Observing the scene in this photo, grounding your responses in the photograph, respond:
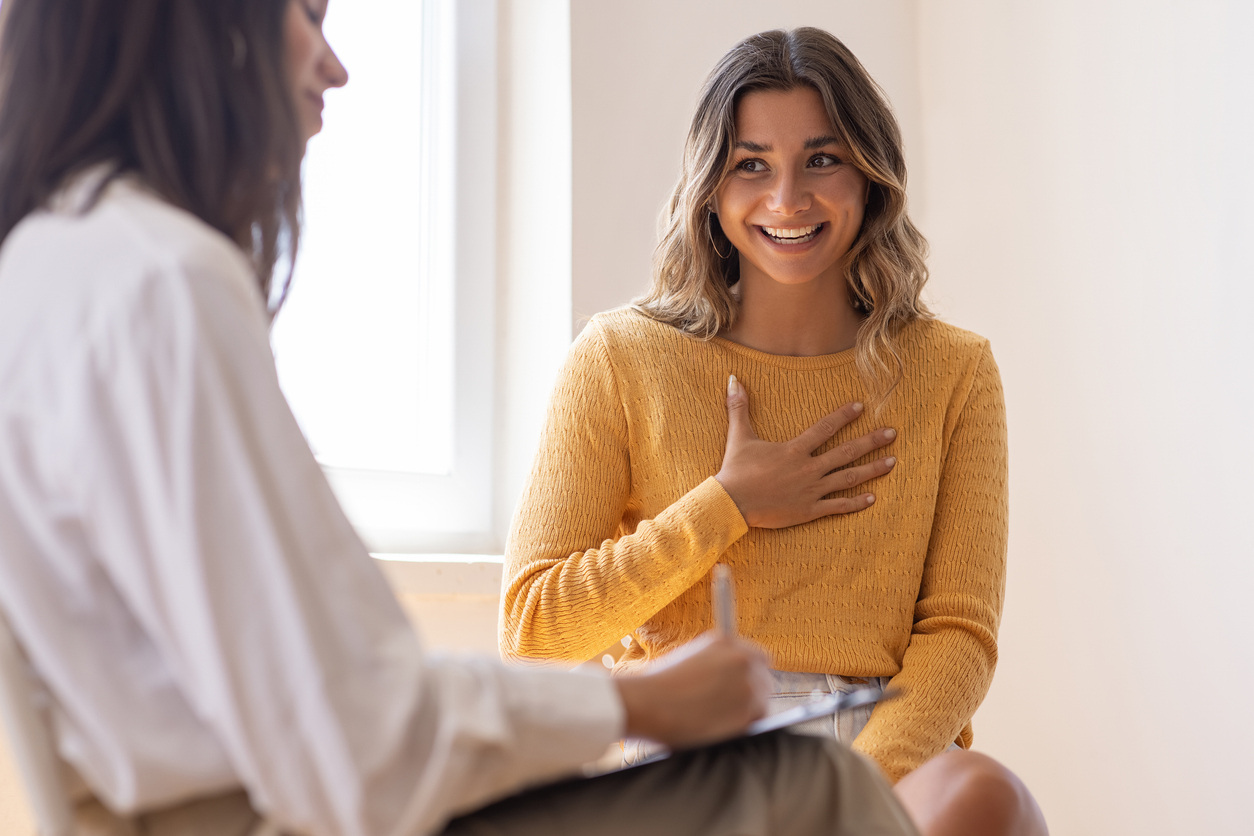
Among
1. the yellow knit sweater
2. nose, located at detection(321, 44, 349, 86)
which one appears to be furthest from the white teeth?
nose, located at detection(321, 44, 349, 86)

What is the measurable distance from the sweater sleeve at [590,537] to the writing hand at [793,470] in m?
0.03

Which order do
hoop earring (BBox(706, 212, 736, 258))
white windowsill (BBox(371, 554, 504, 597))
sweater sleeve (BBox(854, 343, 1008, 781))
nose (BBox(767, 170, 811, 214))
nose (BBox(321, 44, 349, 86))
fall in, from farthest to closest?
white windowsill (BBox(371, 554, 504, 597)) < hoop earring (BBox(706, 212, 736, 258)) < nose (BBox(767, 170, 811, 214)) < sweater sleeve (BBox(854, 343, 1008, 781)) < nose (BBox(321, 44, 349, 86))

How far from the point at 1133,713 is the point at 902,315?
101cm

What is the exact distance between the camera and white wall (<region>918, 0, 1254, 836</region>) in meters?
1.99

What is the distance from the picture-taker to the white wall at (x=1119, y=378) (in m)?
1.99

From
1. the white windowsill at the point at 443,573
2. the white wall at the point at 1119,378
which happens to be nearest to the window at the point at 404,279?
the white windowsill at the point at 443,573

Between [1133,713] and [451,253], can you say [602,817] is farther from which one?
[1133,713]

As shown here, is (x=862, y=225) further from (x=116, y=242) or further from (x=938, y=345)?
(x=116, y=242)

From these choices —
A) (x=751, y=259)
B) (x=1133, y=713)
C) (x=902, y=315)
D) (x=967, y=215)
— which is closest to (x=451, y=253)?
(x=751, y=259)

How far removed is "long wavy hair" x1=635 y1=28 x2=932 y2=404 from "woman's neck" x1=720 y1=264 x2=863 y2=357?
27mm

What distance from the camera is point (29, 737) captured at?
581 millimetres

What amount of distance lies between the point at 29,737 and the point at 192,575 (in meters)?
0.13

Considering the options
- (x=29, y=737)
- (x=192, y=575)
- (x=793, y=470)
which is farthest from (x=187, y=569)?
(x=793, y=470)

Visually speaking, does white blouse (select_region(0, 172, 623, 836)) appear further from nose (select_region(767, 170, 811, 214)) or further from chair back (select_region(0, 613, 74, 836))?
nose (select_region(767, 170, 811, 214))
